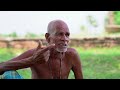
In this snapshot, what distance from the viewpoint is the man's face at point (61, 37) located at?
8.81 ft

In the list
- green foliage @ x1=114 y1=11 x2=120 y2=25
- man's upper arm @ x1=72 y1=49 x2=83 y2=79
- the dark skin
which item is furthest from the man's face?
green foliage @ x1=114 y1=11 x2=120 y2=25

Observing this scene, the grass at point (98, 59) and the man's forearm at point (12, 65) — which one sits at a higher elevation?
the man's forearm at point (12, 65)

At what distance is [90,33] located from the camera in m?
5.55

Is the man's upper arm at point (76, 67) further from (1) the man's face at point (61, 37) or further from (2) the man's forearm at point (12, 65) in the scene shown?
(2) the man's forearm at point (12, 65)

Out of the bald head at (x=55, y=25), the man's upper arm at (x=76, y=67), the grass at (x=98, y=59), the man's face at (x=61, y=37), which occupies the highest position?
the bald head at (x=55, y=25)

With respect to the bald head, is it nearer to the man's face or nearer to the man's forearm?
the man's face

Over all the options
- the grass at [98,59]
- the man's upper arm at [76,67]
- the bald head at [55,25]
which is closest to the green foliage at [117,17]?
the grass at [98,59]

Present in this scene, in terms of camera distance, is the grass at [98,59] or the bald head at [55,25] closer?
the bald head at [55,25]

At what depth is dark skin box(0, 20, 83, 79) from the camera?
2631 mm
